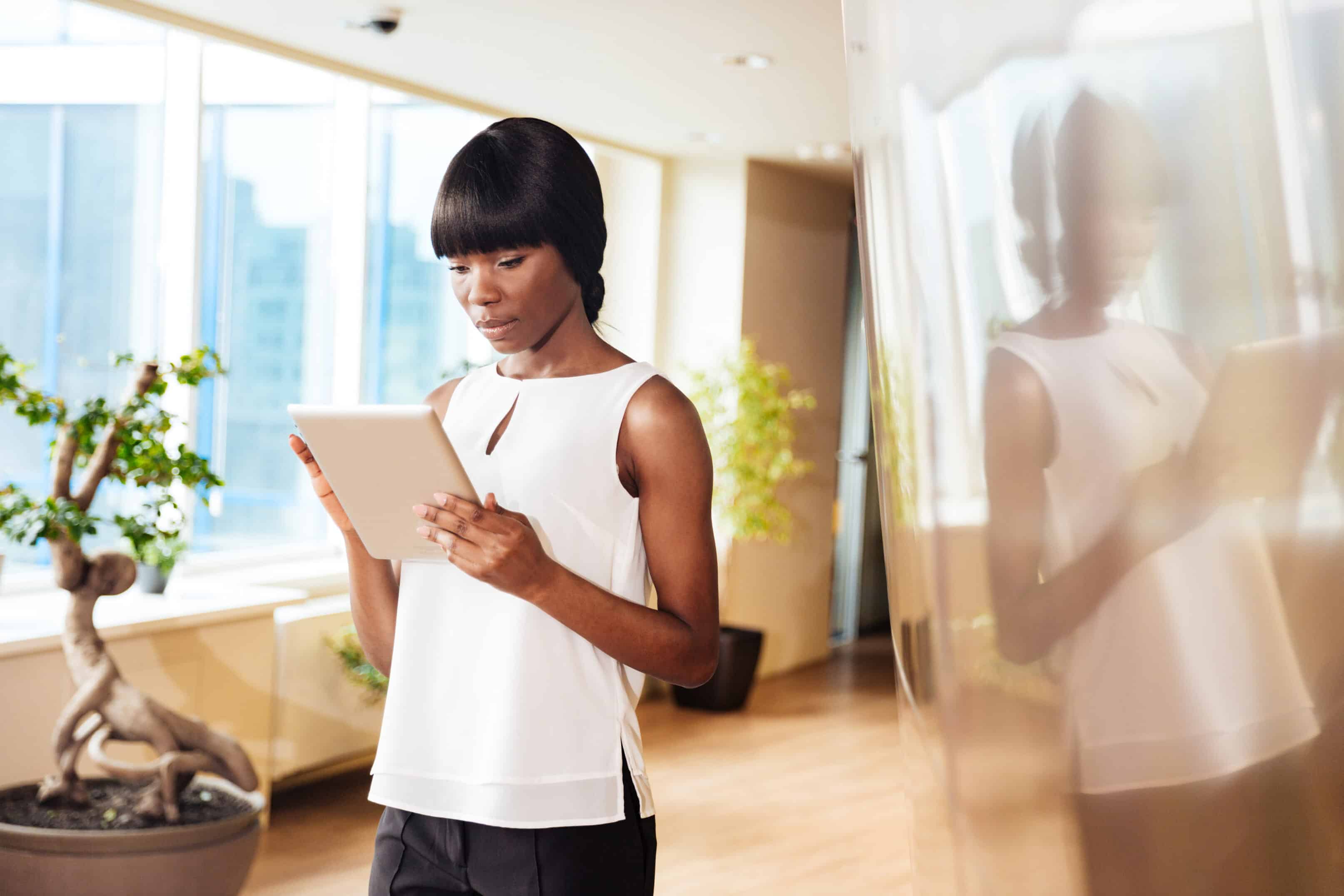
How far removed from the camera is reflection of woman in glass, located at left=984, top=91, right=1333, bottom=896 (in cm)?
45

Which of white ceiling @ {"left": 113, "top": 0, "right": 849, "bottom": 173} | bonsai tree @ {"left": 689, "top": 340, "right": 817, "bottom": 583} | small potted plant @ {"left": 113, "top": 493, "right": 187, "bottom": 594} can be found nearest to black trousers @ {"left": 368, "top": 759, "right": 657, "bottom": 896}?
small potted plant @ {"left": 113, "top": 493, "right": 187, "bottom": 594}

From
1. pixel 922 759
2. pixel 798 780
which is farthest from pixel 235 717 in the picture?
pixel 922 759

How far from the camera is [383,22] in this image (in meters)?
3.51

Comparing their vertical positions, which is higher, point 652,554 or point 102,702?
point 652,554

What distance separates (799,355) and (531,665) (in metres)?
5.27

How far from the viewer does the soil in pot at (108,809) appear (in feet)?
8.17

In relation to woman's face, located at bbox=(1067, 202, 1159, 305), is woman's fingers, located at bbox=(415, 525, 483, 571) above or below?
below

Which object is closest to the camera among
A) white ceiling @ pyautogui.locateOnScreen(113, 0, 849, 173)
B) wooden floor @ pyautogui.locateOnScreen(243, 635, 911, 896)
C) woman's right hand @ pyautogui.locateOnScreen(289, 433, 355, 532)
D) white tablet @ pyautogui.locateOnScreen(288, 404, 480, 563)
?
white tablet @ pyautogui.locateOnScreen(288, 404, 480, 563)

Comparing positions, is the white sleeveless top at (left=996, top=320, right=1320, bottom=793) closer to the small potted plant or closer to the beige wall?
the small potted plant

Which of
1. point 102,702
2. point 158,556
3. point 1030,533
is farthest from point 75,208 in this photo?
point 1030,533

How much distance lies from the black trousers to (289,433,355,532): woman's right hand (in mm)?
251

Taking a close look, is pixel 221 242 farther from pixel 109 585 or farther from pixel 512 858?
pixel 512 858

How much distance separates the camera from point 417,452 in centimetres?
92

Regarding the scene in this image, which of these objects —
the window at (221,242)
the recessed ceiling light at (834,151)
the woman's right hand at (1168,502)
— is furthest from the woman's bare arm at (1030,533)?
the recessed ceiling light at (834,151)
